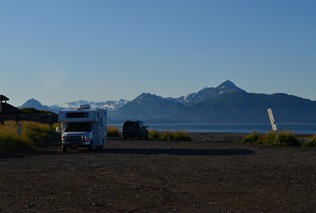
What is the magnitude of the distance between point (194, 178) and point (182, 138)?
1380 inches

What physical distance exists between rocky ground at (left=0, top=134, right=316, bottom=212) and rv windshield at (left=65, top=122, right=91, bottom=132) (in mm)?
9583

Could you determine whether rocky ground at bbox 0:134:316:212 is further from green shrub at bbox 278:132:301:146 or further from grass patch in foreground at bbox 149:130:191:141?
grass patch in foreground at bbox 149:130:191:141

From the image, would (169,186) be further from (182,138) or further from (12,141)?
(182,138)

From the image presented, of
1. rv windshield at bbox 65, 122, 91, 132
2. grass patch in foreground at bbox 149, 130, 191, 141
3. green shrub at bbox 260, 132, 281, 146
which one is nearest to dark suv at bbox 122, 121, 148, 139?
grass patch in foreground at bbox 149, 130, 191, 141

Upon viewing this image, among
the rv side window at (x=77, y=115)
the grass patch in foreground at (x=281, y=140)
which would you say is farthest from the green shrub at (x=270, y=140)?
the rv side window at (x=77, y=115)

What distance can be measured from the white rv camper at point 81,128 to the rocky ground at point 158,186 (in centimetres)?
887

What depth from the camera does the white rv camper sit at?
111 ft

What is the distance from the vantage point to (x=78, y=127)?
3456 centimetres

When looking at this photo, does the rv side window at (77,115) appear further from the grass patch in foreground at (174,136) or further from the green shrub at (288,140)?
the grass patch in foreground at (174,136)

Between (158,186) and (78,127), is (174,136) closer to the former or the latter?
(78,127)

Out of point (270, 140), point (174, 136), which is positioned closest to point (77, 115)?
point (270, 140)

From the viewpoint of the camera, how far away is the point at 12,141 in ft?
107

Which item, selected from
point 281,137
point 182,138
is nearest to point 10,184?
point 281,137

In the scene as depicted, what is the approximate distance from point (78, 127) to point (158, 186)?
61.7ft
